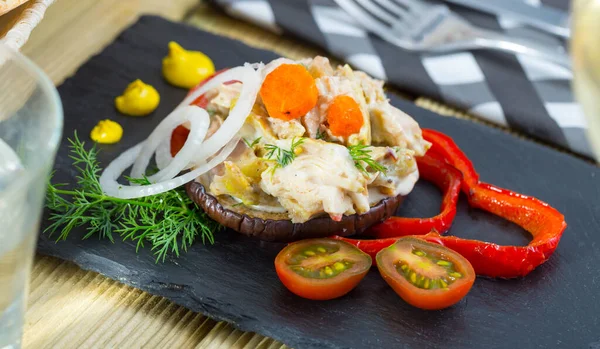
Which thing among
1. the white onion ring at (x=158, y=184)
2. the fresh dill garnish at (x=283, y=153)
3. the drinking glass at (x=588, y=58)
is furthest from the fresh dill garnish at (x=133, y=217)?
the drinking glass at (x=588, y=58)

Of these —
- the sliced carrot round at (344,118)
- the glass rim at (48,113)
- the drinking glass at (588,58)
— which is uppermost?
the drinking glass at (588,58)

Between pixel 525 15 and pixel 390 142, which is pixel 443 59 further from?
pixel 390 142

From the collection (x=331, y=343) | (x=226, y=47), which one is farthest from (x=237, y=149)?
(x=226, y=47)

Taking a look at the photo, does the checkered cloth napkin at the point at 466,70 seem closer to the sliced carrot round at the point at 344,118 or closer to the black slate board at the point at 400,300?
the black slate board at the point at 400,300

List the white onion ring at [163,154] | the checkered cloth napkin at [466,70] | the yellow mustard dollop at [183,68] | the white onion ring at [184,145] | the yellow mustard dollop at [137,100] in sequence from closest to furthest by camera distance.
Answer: the white onion ring at [184,145] < the white onion ring at [163,154] < the yellow mustard dollop at [137,100] < the yellow mustard dollop at [183,68] < the checkered cloth napkin at [466,70]

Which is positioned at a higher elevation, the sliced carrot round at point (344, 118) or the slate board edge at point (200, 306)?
the sliced carrot round at point (344, 118)

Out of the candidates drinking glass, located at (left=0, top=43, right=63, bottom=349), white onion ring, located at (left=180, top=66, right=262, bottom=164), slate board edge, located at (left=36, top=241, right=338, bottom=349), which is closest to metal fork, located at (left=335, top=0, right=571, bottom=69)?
white onion ring, located at (left=180, top=66, right=262, bottom=164)

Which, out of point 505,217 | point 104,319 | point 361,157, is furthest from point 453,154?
point 104,319
